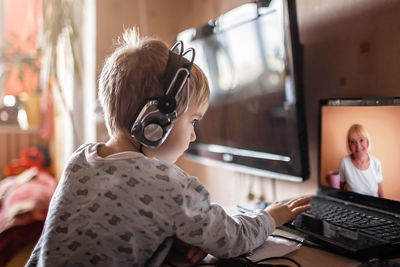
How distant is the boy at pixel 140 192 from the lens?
76 cm

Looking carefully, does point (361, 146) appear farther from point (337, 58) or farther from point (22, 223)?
point (22, 223)

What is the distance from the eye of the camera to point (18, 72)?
9.24ft

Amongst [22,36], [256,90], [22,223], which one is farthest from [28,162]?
[256,90]

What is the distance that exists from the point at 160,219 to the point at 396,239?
496 millimetres

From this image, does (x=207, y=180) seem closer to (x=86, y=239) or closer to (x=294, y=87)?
(x=294, y=87)

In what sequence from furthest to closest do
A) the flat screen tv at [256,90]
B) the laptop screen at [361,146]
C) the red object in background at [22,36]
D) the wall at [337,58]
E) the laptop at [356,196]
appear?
the red object in background at [22,36], the flat screen tv at [256,90], the wall at [337,58], the laptop screen at [361,146], the laptop at [356,196]

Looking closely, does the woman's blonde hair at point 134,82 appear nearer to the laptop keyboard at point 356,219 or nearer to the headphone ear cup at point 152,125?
the headphone ear cup at point 152,125

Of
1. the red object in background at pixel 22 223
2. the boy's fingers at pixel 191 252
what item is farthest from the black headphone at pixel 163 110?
the red object in background at pixel 22 223

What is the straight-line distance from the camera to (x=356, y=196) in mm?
1125

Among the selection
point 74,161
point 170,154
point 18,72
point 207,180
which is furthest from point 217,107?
point 18,72

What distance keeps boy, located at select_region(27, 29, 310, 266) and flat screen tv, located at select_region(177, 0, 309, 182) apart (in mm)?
430

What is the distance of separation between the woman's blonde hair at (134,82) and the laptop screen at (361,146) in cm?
44

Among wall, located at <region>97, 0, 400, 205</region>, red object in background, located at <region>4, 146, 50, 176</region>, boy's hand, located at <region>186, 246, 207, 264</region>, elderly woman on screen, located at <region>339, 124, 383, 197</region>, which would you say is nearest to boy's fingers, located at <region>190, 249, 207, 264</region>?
boy's hand, located at <region>186, 246, 207, 264</region>

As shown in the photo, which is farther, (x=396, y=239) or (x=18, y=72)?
(x=18, y=72)
